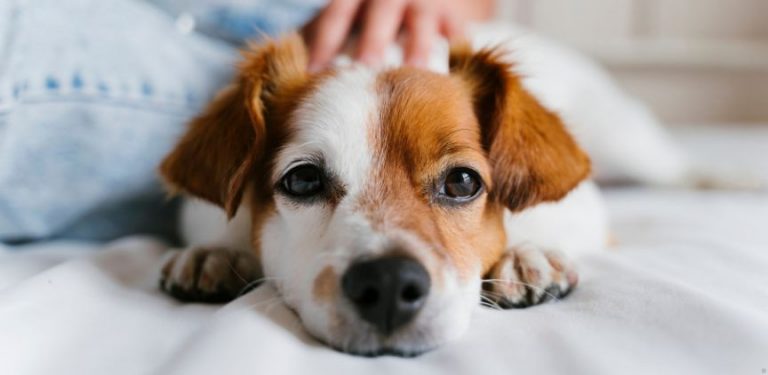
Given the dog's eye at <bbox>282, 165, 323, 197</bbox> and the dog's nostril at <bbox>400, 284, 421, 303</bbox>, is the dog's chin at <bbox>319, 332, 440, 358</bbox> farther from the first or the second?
the dog's eye at <bbox>282, 165, 323, 197</bbox>

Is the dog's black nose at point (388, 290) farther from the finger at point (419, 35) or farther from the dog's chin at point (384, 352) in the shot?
the finger at point (419, 35)

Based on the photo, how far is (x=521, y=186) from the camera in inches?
46.5

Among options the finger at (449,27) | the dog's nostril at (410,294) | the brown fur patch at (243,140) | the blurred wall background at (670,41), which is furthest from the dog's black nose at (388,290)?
the blurred wall background at (670,41)

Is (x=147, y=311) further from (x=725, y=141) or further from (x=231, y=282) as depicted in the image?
(x=725, y=141)

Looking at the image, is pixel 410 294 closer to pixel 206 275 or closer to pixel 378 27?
pixel 206 275

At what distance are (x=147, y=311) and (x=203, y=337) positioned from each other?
21 centimetres

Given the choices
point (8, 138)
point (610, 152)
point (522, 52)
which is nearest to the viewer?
point (8, 138)

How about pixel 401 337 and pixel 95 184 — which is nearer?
pixel 401 337

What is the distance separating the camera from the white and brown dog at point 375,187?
933 mm

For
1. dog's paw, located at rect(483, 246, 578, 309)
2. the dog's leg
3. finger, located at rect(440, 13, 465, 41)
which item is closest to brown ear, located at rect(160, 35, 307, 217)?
the dog's leg

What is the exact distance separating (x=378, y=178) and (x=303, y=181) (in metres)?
0.14

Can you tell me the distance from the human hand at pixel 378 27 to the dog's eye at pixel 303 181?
46 cm

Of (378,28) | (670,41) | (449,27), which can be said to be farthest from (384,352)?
(670,41)

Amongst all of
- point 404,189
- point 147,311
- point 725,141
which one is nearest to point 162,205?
point 147,311
